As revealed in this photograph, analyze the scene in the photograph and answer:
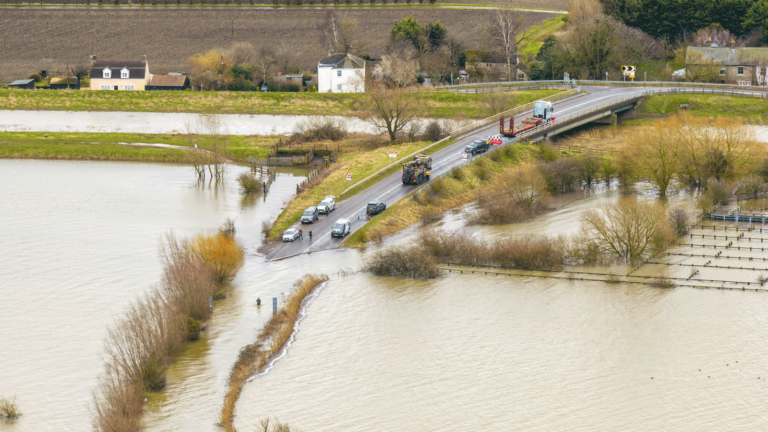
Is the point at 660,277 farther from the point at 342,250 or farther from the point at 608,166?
the point at 608,166

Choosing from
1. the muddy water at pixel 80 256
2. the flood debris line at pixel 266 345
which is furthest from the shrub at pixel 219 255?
the flood debris line at pixel 266 345

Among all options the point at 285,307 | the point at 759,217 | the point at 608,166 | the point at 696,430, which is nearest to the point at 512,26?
the point at 608,166

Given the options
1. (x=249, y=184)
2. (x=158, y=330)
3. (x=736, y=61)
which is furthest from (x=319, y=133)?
(x=158, y=330)

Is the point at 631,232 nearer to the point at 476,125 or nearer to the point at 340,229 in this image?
the point at 340,229

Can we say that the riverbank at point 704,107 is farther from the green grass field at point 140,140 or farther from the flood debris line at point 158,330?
the flood debris line at point 158,330

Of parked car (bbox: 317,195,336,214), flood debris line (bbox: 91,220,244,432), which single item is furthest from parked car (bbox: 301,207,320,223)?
flood debris line (bbox: 91,220,244,432)

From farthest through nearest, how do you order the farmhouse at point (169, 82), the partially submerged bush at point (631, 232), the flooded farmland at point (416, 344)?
the farmhouse at point (169, 82) < the partially submerged bush at point (631, 232) < the flooded farmland at point (416, 344)

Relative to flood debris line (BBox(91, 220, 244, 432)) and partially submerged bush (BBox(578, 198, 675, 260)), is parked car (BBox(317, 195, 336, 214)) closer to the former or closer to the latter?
flood debris line (BBox(91, 220, 244, 432))
